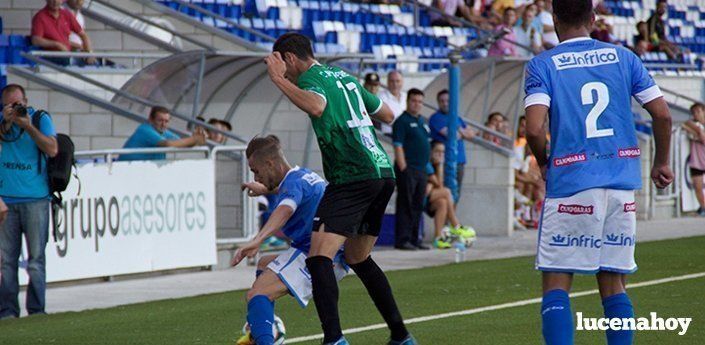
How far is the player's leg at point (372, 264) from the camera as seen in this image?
8.88 meters

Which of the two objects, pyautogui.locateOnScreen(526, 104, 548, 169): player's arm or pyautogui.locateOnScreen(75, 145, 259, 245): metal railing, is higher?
pyautogui.locateOnScreen(526, 104, 548, 169): player's arm

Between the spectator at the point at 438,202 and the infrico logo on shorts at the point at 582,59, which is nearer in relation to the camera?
the infrico logo on shorts at the point at 582,59

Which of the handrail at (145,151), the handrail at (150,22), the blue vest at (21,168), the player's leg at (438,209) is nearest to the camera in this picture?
the blue vest at (21,168)

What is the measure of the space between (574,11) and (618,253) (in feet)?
3.99

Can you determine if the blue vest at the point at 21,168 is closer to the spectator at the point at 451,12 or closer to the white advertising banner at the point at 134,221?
the white advertising banner at the point at 134,221

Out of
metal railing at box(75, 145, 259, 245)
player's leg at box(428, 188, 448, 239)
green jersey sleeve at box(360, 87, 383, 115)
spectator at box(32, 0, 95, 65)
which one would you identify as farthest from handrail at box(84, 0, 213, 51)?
green jersey sleeve at box(360, 87, 383, 115)

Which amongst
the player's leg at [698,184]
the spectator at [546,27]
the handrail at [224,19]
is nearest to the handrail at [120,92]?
the handrail at [224,19]

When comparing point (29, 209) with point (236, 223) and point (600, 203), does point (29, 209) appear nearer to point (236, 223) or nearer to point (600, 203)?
point (236, 223)

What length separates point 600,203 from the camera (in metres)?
7.39

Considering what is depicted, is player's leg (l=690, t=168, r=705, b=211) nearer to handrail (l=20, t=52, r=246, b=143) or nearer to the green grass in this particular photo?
the green grass

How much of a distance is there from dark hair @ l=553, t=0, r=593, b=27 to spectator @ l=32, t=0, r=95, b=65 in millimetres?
11926

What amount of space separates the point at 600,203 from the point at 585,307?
15.4 feet

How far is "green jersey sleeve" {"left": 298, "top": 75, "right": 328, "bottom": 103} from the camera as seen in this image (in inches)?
338

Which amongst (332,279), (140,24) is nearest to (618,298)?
(332,279)
